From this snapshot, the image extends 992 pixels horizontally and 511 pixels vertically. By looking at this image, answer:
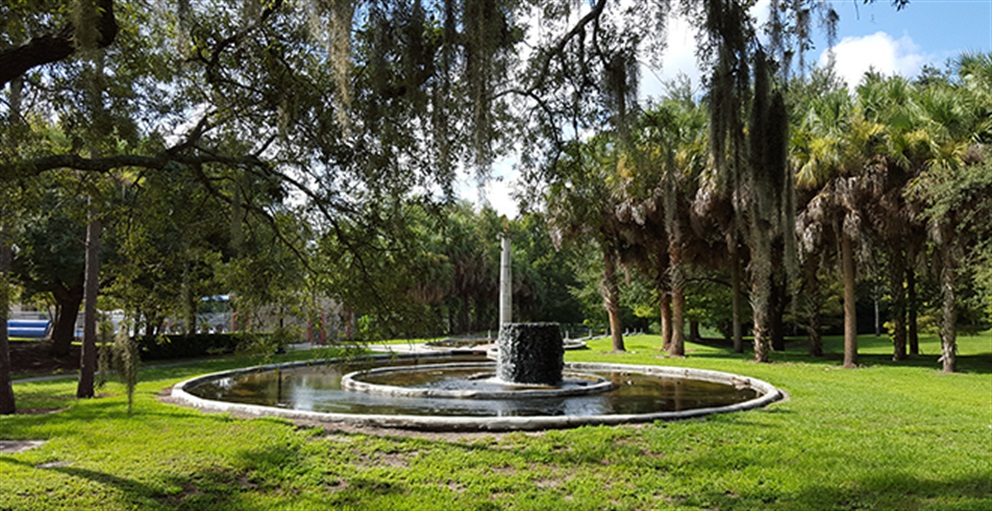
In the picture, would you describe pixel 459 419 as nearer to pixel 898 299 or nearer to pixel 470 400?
pixel 470 400

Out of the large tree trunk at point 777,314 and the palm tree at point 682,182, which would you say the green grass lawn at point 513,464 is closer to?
the palm tree at point 682,182

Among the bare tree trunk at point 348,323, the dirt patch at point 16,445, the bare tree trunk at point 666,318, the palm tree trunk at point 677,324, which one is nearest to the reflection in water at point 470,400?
the bare tree trunk at point 348,323

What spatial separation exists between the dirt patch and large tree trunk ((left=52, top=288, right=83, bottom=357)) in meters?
17.0

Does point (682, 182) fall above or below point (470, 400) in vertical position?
above

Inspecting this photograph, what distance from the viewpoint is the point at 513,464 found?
6496 mm

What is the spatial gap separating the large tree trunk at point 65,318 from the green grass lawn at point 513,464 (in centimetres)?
1545

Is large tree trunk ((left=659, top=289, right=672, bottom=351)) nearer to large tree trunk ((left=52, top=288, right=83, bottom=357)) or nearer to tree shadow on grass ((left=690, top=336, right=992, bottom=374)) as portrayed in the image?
tree shadow on grass ((left=690, top=336, right=992, bottom=374))

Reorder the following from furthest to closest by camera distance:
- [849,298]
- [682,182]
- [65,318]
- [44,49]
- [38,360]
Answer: [65,318] → [38,360] → [682,182] → [849,298] → [44,49]

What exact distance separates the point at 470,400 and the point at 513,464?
16.7 feet

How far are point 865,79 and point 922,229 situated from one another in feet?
14.9

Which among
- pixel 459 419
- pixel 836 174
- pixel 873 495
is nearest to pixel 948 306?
pixel 836 174

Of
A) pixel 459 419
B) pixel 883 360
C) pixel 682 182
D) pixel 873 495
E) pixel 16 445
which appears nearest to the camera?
pixel 873 495

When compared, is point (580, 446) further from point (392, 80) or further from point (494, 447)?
point (392, 80)

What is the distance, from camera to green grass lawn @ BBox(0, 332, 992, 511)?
5.36 m
